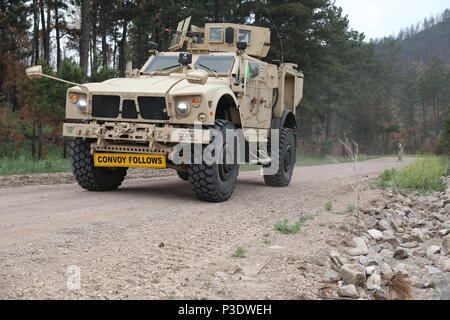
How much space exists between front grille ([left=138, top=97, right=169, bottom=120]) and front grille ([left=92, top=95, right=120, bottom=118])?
14.9 inches

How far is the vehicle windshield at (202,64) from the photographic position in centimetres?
835

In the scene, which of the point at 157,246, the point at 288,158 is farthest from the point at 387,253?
the point at 288,158

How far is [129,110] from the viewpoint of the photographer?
6.94 meters

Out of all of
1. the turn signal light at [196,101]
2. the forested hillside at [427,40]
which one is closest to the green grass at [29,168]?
the turn signal light at [196,101]

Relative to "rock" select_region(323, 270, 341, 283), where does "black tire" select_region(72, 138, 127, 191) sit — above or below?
above

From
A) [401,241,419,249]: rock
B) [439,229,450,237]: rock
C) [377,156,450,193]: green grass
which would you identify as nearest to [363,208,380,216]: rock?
[439,229,450,237]: rock

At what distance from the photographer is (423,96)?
6631 cm

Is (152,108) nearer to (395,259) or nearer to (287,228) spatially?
(287,228)

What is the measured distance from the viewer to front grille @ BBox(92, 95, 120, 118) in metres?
7.00

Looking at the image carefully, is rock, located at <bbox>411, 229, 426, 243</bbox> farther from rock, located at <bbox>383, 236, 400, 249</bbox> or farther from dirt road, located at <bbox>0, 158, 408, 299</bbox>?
dirt road, located at <bbox>0, 158, 408, 299</bbox>

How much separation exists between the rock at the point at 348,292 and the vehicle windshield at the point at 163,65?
19.2ft

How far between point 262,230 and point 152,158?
2151 millimetres

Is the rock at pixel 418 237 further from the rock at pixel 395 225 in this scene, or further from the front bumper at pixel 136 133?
the front bumper at pixel 136 133
